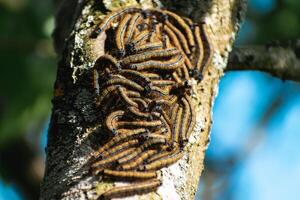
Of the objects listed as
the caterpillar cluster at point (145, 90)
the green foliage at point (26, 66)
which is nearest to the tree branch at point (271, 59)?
the caterpillar cluster at point (145, 90)

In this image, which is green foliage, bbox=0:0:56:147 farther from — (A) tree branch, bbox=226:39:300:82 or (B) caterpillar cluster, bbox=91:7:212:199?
(B) caterpillar cluster, bbox=91:7:212:199

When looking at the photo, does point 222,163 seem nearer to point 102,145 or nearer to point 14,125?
point 14,125

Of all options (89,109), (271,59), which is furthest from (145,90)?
(271,59)

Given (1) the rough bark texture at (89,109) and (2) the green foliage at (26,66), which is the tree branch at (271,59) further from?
(2) the green foliage at (26,66)

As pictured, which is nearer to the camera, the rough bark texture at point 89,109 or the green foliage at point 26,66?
the rough bark texture at point 89,109

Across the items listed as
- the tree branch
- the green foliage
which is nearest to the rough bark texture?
the tree branch

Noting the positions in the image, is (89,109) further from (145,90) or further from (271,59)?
(271,59)
